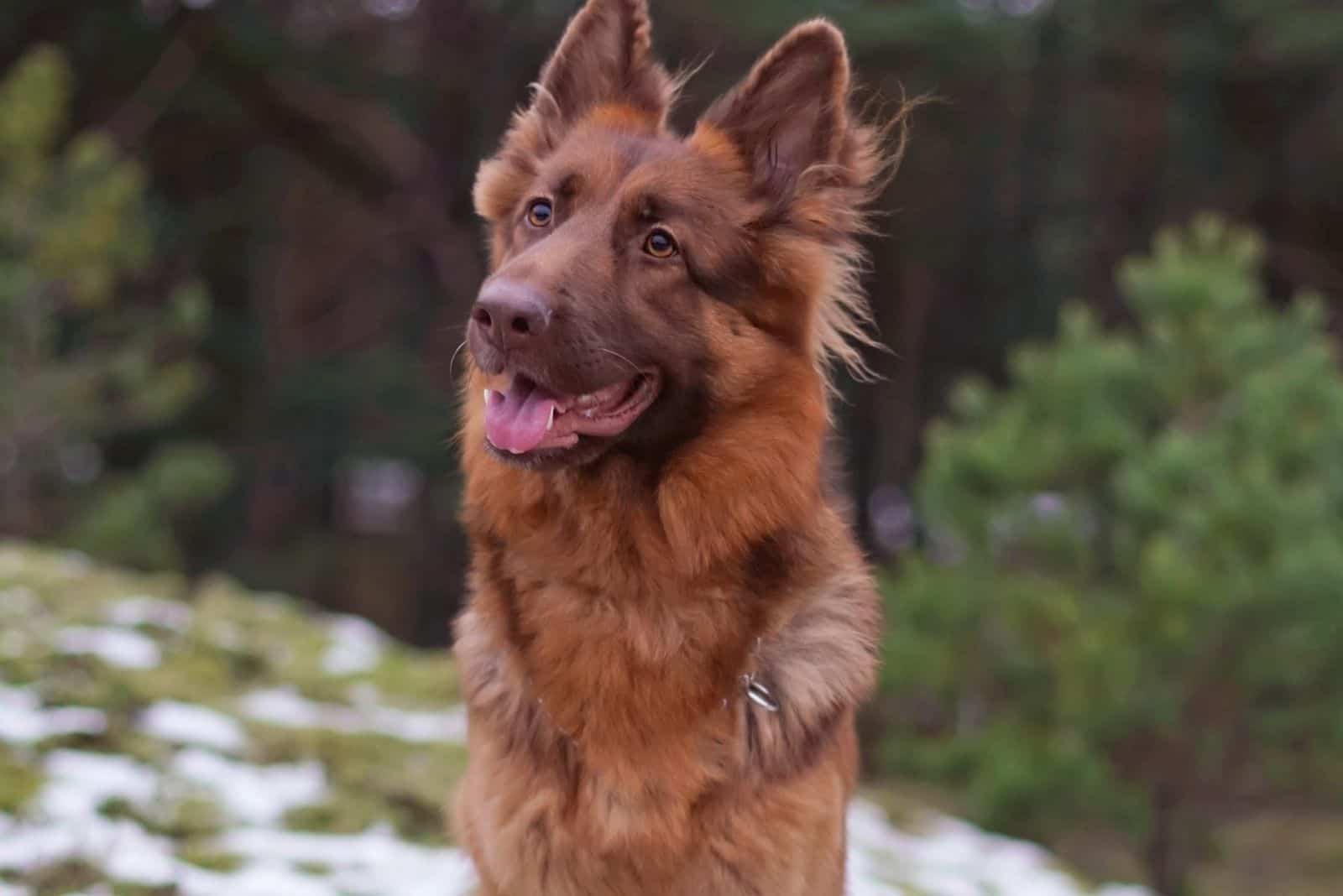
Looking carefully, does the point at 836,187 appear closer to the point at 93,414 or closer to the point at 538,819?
the point at 538,819

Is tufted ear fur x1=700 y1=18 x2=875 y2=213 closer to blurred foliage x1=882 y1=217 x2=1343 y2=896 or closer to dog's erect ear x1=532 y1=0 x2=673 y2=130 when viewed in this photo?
dog's erect ear x1=532 y1=0 x2=673 y2=130

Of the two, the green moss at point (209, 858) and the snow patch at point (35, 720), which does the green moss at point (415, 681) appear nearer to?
the snow patch at point (35, 720)

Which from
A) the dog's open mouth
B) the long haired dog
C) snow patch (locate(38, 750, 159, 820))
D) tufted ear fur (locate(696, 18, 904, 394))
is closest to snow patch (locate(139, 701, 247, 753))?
snow patch (locate(38, 750, 159, 820))

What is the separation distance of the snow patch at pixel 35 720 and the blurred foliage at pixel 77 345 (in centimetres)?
621

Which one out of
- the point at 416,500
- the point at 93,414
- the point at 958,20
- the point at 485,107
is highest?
the point at 958,20

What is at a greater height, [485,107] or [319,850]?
[485,107]

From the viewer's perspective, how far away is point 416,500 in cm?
1733

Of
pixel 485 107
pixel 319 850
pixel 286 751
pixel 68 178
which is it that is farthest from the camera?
pixel 485 107

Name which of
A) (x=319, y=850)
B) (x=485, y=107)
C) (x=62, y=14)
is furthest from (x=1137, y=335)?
(x=319, y=850)

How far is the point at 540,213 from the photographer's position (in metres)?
3.36

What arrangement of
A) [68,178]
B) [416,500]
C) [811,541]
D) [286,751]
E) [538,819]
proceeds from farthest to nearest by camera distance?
[416,500] → [68,178] → [286,751] → [811,541] → [538,819]

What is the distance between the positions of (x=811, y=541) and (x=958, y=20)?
11689mm

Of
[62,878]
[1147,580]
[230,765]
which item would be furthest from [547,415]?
[1147,580]

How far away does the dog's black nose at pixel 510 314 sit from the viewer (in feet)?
9.33
